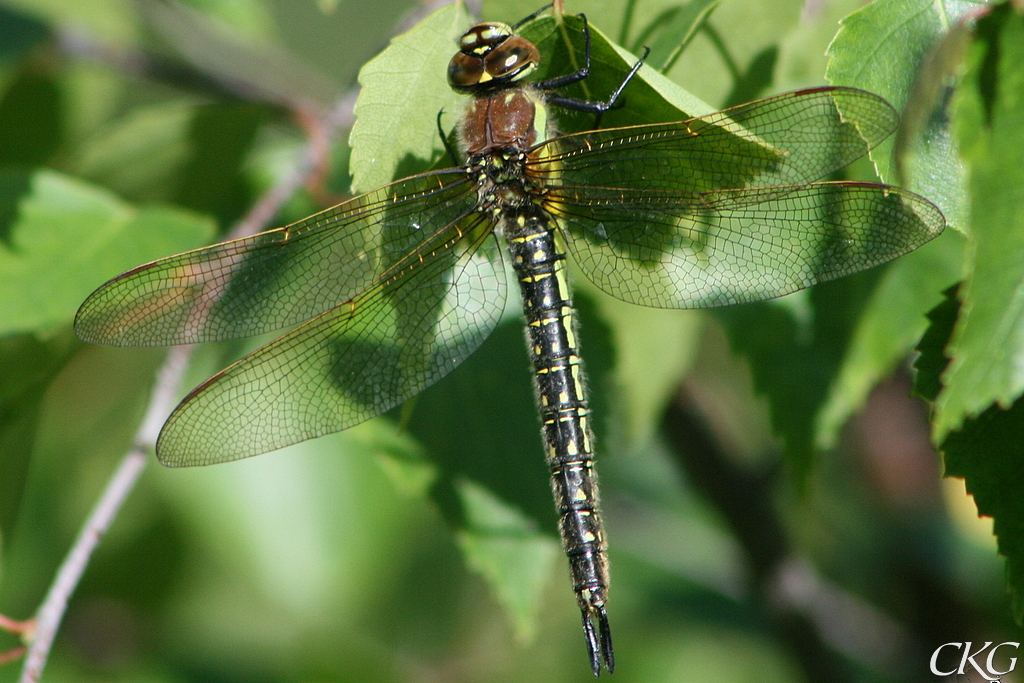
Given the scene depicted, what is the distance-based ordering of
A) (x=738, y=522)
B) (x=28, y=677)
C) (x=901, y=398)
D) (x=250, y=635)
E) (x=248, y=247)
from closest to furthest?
(x=28, y=677) < (x=248, y=247) < (x=738, y=522) < (x=901, y=398) < (x=250, y=635)

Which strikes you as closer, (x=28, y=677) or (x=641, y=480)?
(x=28, y=677)

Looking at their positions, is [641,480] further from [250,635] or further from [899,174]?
[899,174]

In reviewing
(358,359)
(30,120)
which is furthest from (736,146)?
(30,120)

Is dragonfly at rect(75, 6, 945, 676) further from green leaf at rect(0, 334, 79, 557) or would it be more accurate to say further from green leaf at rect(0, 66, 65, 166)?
green leaf at rect(0, 66, 65, 166)

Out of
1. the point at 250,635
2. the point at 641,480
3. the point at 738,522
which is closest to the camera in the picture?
the point at 738,522

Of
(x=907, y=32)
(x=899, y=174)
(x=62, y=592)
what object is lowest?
(x=62, y=592)

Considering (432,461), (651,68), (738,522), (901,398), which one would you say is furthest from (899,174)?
(901,398)

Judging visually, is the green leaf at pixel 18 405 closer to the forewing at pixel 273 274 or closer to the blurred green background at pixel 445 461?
the blurred green background at pixel 445 461

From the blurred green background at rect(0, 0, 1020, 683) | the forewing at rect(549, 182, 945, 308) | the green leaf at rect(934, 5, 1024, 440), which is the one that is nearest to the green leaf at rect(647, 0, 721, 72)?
the blurred green background at rect(0, 0, 1020, 683)
